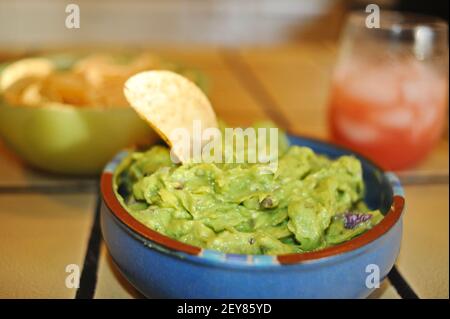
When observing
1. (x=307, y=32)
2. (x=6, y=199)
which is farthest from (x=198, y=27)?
(x=6, y=199)

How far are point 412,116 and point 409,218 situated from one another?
248 millimetres

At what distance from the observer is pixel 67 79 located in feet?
3.95

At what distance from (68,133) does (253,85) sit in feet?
2.68

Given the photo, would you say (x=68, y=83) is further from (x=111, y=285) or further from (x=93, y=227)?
(x=111, y=285)

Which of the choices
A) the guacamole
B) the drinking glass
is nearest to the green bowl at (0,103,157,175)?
the guacamole

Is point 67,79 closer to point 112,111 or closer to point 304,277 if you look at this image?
point 112,111

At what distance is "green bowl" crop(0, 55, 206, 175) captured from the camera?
1113 millimetres

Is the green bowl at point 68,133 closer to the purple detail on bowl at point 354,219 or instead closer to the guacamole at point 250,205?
the guacamole at point 250,205

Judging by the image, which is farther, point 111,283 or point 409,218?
point 409,218

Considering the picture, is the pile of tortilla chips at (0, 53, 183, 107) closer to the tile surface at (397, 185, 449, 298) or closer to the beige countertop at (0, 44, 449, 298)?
the beige countertop at (0, 44, 449, 298)

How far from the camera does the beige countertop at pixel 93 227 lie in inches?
34.9

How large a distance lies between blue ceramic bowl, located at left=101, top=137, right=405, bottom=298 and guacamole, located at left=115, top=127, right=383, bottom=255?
0.05 meters

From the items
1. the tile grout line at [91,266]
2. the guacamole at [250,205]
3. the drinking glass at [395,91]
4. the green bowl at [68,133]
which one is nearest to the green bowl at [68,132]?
the green bowl at [68,133]

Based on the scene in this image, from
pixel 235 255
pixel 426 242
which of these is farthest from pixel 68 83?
pixel 426 242
